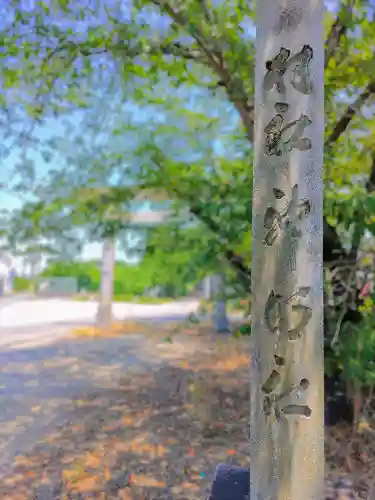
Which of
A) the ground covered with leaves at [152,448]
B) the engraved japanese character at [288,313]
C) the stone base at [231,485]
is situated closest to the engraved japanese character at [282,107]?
the engraved japanese character at [288,313]

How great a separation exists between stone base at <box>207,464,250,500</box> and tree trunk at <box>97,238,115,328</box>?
5692 millimetres

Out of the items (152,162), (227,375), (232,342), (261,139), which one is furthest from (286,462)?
(232,342)

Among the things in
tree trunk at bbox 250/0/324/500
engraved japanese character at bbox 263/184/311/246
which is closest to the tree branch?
tree trunk at bbox 250/0/324/500

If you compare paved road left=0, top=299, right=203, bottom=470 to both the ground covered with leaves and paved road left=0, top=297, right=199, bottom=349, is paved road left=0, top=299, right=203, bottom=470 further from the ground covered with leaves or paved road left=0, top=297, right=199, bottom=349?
the ground covered with leaves

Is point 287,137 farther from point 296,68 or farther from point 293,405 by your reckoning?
point 293,405

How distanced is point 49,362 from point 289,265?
189 inches

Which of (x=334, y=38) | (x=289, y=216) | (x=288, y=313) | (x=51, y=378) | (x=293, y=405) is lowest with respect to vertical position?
(x=51, y=378)

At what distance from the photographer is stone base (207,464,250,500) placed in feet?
4.91

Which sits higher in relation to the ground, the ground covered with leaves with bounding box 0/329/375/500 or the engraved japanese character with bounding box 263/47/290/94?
the engraved japanese character with bounding box 263/47/290/94

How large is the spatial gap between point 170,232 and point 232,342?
3397 millimetres

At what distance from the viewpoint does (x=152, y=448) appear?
2760 mm

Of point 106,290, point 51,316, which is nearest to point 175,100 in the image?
point 106,290

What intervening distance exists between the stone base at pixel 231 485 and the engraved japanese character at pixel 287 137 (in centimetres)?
105

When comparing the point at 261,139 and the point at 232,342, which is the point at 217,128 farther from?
the point at 232,342
